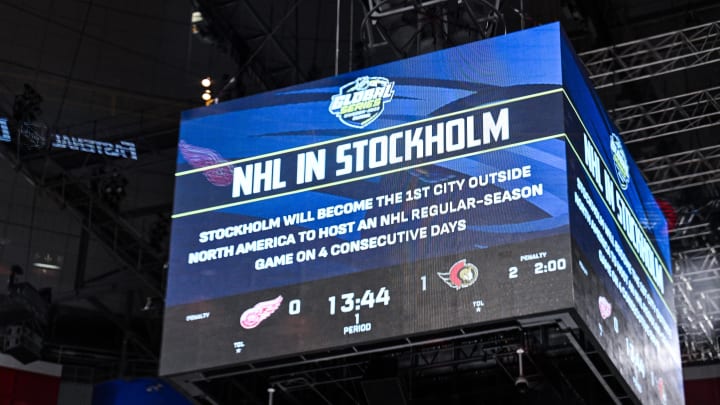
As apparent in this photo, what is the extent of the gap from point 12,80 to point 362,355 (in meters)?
11.7

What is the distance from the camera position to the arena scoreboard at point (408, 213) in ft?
40.5

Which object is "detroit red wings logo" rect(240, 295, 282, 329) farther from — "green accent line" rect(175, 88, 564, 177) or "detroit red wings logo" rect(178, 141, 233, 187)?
"green accent line" rect(175, 88, 564, 177)

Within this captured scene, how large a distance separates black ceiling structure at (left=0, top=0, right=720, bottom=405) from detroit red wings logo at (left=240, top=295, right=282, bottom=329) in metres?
5.24

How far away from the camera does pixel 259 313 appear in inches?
518

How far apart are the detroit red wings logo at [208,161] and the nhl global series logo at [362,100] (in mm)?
1328

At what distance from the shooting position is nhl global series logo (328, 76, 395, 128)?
13.7 m

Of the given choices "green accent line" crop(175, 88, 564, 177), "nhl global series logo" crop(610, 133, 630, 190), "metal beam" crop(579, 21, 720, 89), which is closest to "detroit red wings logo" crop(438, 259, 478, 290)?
"green accent line" crop(175, 88, 564, 177)

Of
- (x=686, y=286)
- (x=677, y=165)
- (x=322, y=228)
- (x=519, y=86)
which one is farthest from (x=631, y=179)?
(x=686, y=286)

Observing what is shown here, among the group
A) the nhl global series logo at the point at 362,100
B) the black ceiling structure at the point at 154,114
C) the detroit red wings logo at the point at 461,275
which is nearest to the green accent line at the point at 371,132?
the nhl global series logo at the point at 362,100

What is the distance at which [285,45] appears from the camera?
21484 mm

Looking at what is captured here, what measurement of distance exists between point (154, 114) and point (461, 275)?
476 inches

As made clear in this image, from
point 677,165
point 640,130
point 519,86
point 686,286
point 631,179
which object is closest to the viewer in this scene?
point 519,86

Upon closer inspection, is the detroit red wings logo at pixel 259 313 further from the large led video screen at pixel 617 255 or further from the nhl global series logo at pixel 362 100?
the large led video screen at pixel 617 255

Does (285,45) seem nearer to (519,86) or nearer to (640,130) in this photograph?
(640,130)
